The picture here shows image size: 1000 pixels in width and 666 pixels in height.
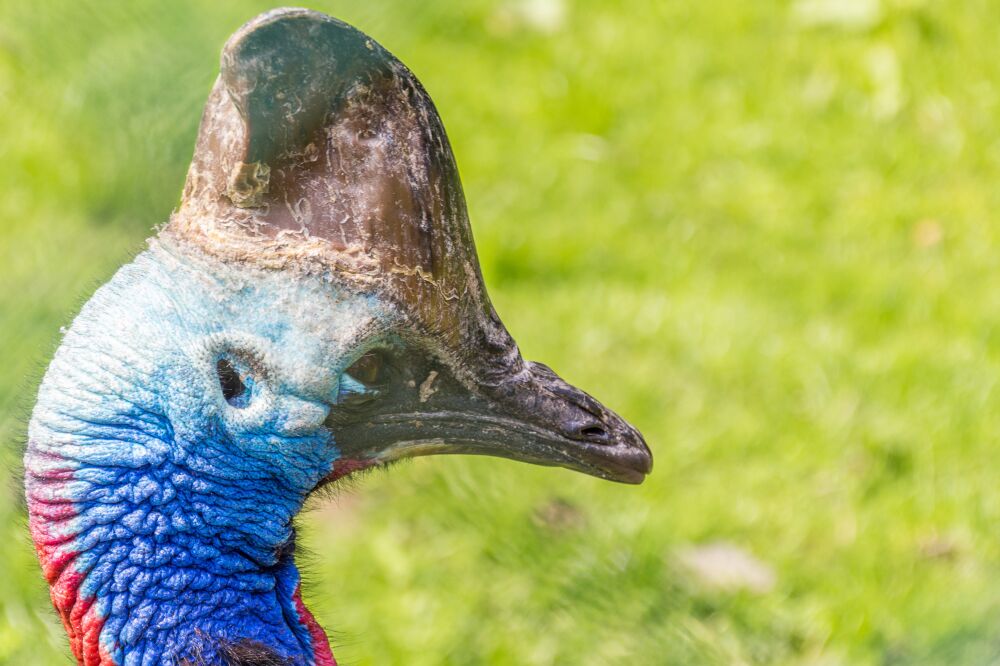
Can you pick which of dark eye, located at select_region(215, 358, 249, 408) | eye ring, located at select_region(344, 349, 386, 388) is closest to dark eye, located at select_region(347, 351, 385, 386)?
eye ring, located at select_region(344, 349, 386, 388)

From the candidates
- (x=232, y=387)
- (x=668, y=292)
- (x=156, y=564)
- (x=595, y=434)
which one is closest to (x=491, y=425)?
(x=595, y=434)

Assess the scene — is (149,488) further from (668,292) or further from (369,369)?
(668,292)

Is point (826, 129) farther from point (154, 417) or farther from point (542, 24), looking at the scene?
point (154, 417)

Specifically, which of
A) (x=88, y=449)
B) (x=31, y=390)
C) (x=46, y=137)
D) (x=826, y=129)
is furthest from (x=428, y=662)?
(x=826, y=129)

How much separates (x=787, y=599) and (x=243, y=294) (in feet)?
6.63

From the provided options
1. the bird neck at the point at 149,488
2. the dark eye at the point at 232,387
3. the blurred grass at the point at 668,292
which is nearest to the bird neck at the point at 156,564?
the bird neck at the point at 149,488

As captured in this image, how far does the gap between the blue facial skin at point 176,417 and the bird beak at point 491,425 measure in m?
0.09

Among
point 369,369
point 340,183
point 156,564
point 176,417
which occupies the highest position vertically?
point 340,183

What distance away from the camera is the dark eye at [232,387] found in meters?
1.68

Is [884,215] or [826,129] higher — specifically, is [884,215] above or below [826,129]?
below

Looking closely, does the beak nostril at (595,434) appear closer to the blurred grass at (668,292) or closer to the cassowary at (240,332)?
the cassowary at (240,332)

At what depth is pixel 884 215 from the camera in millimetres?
4633

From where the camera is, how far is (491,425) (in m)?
1.85

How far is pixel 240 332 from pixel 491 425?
38 cm
